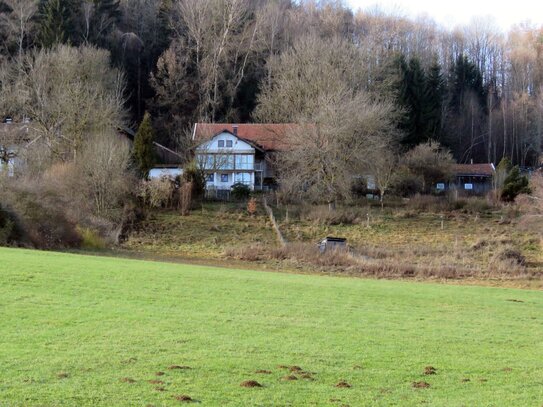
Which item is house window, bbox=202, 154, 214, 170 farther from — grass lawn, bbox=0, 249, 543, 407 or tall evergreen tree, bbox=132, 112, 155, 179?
grass lawn, bbox=0, 249, 543, 407

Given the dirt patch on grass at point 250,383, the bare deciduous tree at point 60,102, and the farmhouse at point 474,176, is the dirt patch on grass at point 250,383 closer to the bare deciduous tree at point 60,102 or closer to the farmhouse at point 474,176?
the bare deciduous tree at point 60,102

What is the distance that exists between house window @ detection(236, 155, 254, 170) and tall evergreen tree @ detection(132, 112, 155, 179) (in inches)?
479

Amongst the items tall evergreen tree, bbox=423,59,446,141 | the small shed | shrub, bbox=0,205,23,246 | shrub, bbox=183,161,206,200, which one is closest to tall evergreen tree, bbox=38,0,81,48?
shrub, bbox=183,161,206,200

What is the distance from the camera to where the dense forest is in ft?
250

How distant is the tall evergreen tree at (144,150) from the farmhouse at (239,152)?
500 centimetres

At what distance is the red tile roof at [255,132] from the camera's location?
71562 millimetres

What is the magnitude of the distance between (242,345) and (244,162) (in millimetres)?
63250

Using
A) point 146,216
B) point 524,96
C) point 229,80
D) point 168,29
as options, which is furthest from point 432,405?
point 524,96

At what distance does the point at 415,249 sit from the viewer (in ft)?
144

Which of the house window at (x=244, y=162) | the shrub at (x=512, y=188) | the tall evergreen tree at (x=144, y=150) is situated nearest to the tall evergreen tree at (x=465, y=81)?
the shrub at (x=512, y=188)

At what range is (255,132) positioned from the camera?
3061 inches

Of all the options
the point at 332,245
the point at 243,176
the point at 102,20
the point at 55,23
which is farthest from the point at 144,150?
the point at 102,20

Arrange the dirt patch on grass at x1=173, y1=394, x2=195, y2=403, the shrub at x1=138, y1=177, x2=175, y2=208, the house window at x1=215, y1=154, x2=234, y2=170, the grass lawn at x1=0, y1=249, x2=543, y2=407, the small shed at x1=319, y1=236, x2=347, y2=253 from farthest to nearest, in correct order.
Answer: the house window at x1=215, y1=154, x2=234, y2=170 → the shrub at x1=138, y1=177, x2=175, y2=208 → the small shed at x1=319, y1=236, x2=347, y2=253 → the grass lawn at x1=0, y1=249, x2=543, y2=407 → the dirt patch on grass at x1=173, y1=394, x2=195, y2=403

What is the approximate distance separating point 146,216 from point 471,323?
40.9 meters
